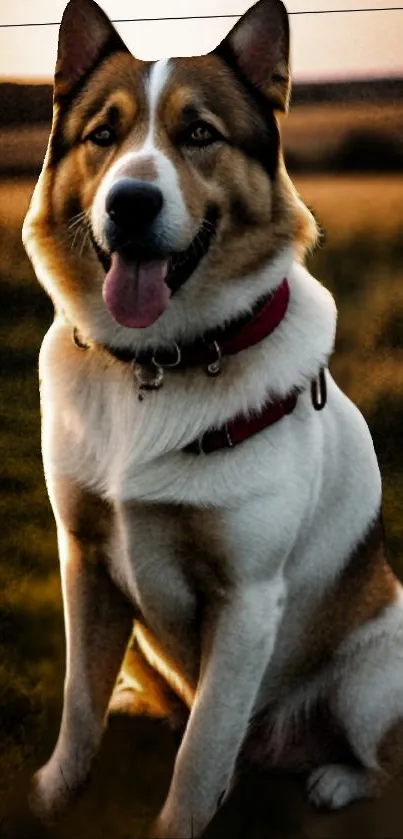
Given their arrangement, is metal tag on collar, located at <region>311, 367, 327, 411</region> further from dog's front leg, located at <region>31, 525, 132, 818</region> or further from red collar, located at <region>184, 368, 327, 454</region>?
dog's front leg, located at <region>31, 525, 132, 818</region>

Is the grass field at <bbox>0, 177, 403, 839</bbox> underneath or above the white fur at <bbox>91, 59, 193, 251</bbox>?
underneath

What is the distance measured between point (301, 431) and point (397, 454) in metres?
0.70

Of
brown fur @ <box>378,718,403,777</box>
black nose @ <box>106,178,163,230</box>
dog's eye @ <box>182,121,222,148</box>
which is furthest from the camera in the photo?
brown fur @ <box>378,718,403,777</box>

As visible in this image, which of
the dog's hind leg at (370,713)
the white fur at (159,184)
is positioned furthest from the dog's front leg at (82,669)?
the white fur at (159,184)

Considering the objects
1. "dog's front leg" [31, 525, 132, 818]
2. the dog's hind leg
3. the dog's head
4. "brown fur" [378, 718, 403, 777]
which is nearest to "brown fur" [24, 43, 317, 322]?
the dog's head

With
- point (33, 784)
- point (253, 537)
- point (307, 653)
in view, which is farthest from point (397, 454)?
point (33, 784)

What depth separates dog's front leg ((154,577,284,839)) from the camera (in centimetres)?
139

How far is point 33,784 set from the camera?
5.32 ft

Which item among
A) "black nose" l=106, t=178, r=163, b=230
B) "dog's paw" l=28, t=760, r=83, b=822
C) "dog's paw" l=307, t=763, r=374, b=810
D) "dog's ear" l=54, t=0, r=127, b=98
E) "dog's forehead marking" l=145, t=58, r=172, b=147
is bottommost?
"dog's paw" l=307, t=763, r=374, b=810

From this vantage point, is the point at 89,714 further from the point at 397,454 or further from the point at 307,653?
the point at 397,454

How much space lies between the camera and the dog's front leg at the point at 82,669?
1.54m

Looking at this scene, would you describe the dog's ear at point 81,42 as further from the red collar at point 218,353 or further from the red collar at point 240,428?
the red collar at point 240,428

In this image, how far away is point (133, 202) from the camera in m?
1.24

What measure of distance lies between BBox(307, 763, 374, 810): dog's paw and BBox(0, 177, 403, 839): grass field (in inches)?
20.2
